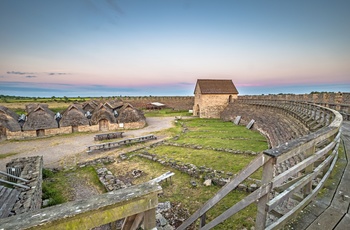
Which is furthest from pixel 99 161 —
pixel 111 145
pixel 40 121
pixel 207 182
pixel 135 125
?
pixel 40 121

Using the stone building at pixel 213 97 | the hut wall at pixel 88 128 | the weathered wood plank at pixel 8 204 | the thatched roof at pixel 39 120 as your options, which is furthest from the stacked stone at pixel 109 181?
the stone building at pixel 213 97

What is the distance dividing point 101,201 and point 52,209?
1.15 ft

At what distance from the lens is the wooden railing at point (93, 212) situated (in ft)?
4.10

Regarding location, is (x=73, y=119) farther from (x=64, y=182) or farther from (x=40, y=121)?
(x=64, y=182)

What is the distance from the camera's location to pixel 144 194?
1.58m

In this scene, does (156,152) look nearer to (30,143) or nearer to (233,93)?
(30,143)

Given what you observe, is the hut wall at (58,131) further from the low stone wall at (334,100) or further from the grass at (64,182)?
the low stone wall at (334,100)

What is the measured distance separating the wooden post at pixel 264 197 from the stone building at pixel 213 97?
32.8 metres

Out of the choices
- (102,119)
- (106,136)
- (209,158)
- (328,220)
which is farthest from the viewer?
(102,119)

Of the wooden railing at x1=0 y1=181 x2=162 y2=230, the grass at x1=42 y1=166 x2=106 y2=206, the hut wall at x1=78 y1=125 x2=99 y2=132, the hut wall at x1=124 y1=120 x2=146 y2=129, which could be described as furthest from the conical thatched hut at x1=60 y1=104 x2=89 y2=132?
the wooden railing at x1=0 y1=181 x2=162 y2=230

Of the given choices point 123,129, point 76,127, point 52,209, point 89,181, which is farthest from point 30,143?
point 52,209

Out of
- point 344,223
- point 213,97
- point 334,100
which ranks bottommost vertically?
point 344,223

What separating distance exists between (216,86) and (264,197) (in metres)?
35.5

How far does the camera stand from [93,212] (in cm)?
140
